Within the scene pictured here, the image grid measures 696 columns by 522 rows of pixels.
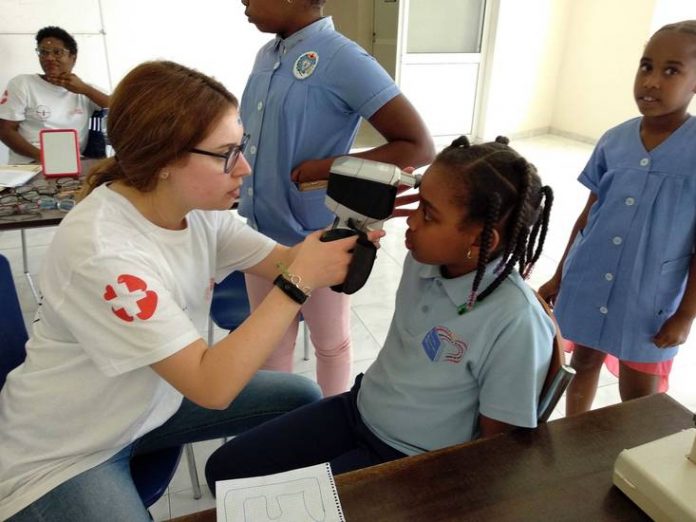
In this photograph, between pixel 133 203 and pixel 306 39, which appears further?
pixel 306 39

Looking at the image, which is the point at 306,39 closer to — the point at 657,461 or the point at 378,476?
the point at 378,476

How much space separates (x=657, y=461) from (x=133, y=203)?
93 centimetres

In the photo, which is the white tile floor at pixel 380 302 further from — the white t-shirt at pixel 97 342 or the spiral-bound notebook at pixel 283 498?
the spiral-bound notebook at pixel 283 498

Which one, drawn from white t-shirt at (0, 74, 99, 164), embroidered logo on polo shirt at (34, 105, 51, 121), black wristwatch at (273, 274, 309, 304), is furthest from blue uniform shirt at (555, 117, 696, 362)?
embroidered logo on polo shirt at (34, 105, 51, 121)

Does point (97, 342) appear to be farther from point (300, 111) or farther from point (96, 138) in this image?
point (96, 138)

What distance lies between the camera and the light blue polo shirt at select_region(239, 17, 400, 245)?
1.30m

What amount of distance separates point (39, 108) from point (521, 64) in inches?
190

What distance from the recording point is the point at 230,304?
1.79m

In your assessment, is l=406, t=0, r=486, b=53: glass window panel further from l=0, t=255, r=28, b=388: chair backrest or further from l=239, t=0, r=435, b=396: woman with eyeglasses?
l=0, t=255, r=28, b=388: chair backrest

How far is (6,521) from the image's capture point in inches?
35.1

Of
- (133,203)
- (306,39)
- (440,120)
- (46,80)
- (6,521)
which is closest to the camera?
(6,521)

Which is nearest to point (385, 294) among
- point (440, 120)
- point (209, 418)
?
point (209, 418)

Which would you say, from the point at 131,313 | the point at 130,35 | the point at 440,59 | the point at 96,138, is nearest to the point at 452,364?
the point at 131,313

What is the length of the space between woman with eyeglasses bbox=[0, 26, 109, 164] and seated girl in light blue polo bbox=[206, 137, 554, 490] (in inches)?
86.6
